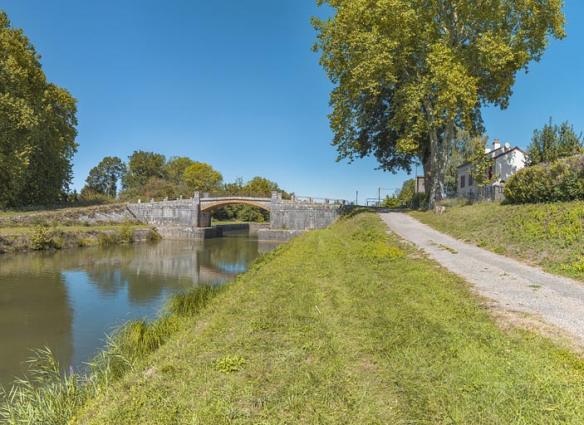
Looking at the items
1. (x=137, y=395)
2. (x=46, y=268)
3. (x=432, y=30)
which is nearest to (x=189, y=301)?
(x=137, y=395)

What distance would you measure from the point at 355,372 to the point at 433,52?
76.1 feet

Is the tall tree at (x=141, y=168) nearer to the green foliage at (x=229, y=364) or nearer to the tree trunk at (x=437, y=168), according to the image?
the tree trunk at (x=437, y=168)

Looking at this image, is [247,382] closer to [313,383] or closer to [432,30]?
[313,383]

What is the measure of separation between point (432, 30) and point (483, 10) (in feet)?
10.3

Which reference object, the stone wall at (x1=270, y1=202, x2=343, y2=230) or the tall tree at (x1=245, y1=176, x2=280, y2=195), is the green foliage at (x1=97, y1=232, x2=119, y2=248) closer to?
the stone wall at (x1=270, y1=202, x2=343, y2=230)

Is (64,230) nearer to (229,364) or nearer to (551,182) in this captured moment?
(229,364)

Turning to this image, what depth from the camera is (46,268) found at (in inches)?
778

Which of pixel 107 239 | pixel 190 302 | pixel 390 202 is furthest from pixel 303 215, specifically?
pixel 190 302

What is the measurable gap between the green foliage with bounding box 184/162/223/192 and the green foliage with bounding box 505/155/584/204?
203 ft

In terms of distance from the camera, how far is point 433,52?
22078 mm

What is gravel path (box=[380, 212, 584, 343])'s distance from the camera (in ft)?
18.5

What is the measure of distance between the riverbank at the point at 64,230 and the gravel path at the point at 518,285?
2796 centimetres

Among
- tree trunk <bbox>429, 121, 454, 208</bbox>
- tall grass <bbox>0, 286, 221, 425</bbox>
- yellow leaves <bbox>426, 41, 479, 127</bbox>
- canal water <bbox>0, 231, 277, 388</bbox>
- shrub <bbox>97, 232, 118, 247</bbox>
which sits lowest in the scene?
canal water <bbox>0, 231, 277, 388</bbox>

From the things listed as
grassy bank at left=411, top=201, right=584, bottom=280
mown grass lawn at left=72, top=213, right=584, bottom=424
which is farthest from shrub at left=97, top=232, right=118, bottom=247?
mown grass lawn at left=72, top=213, right=584, bottom=424
